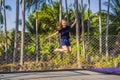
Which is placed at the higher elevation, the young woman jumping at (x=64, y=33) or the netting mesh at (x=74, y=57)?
the young woman jumping at (x=64, y=33)

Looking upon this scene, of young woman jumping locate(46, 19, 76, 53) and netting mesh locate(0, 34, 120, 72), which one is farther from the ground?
young woman jumping locate(46, 19, 76, 53)

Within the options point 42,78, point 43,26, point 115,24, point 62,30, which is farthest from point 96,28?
point 42,78

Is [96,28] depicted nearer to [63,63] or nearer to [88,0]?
[88,0]

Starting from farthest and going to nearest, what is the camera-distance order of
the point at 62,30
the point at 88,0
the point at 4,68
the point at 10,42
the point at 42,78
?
1. the point at 10,42
2. the point at 88,0
3. the point at 4,68
4. the point at 62,30
5. the point at 42,78

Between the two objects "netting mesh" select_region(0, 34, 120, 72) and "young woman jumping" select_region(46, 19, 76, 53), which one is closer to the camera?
"young woman jumping" select_region(46, 19, 76, 53)

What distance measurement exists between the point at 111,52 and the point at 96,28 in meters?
18.4

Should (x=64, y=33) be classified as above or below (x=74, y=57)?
above

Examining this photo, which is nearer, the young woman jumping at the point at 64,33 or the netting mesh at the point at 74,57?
the young woman jumping at the point at 64,33

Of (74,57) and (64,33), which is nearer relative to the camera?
(64,33)

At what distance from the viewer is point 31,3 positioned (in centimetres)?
2620

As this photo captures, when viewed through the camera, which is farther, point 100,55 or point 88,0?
point 88,0

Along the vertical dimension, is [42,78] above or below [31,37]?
below

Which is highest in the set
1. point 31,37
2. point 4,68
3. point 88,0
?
point 88,0

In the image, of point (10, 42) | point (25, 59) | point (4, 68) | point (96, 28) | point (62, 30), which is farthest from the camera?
point (96, 28)
